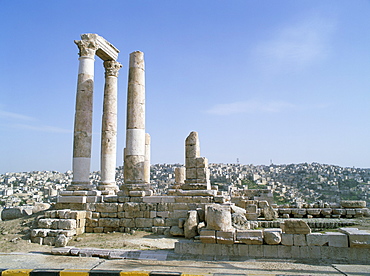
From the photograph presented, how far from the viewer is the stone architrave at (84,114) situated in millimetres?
15008

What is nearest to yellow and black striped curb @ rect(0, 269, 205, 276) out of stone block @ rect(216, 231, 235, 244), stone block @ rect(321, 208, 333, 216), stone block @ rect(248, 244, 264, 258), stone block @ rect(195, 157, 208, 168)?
stone block @ rect(216, 231, 235, 244)

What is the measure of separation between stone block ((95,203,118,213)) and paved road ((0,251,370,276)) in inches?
170

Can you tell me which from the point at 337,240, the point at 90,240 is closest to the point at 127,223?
the point at 90,240

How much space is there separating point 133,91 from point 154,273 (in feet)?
33.1

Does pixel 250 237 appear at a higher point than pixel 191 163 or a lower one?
lower

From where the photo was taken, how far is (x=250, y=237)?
8492 mm

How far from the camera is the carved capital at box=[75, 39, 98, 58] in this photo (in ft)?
51.2

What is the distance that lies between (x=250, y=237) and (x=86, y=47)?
12.2m

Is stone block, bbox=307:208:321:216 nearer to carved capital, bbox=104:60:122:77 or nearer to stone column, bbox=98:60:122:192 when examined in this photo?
stone column, bbox=98:60:122:192

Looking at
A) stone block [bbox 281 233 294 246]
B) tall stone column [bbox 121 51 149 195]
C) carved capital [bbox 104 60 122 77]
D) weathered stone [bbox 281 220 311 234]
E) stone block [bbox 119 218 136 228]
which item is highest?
carved capital [bbox 104 60 122 77]

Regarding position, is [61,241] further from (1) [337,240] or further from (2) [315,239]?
(1) [337,240]

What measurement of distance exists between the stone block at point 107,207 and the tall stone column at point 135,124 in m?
1.22

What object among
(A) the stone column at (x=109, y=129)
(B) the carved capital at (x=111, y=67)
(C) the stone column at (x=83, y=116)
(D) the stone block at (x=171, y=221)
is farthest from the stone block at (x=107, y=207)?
(B) the carved capital at (x=111, y=67)

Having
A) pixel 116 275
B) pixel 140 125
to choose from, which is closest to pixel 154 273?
pixel 116 275
